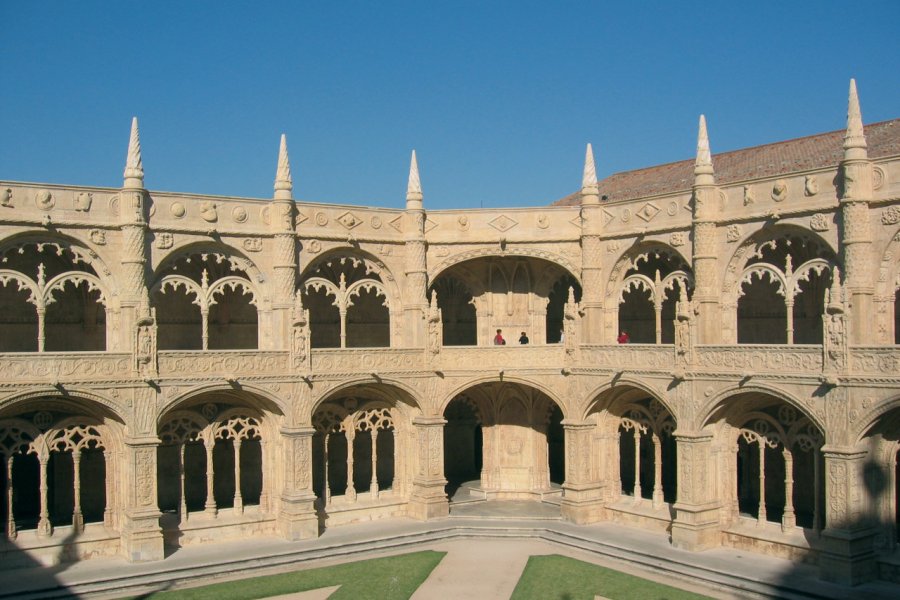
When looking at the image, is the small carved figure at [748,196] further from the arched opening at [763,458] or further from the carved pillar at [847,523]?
the carved pillar at [847,523]

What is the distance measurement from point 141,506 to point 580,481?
13383 mm

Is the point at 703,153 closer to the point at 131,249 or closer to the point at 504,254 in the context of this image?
the point at 504,254

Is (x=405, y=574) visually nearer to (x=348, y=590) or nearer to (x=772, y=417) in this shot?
(x=348, y=590)

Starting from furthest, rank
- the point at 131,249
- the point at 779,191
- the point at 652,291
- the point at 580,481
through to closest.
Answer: the point at 652,291 < the point at 580,481 < the point at 131,249 < the point at 779,191

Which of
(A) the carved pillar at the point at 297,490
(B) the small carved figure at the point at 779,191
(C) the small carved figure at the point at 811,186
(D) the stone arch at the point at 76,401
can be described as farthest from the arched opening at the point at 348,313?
(C) the small carved figure at the point at 811,186

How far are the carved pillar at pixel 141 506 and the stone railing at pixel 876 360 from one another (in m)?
18.8

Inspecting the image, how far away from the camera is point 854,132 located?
80.6ft

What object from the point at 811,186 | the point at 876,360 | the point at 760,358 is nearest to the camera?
the point at 876,360

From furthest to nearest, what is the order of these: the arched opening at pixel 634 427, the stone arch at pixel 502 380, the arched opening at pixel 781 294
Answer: the stone arch at pixel 502 380, the arched opening at pixel 634 427, the arched opening at pixel 781 294

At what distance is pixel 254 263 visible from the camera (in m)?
29.3

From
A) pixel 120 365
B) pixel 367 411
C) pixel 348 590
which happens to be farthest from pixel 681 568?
pixel 120 365

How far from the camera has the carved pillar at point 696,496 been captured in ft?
86.1

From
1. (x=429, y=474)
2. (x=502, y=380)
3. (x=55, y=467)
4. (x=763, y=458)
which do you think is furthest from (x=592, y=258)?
(x=55, y=467)

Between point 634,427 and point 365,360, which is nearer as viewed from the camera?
point 365,360
